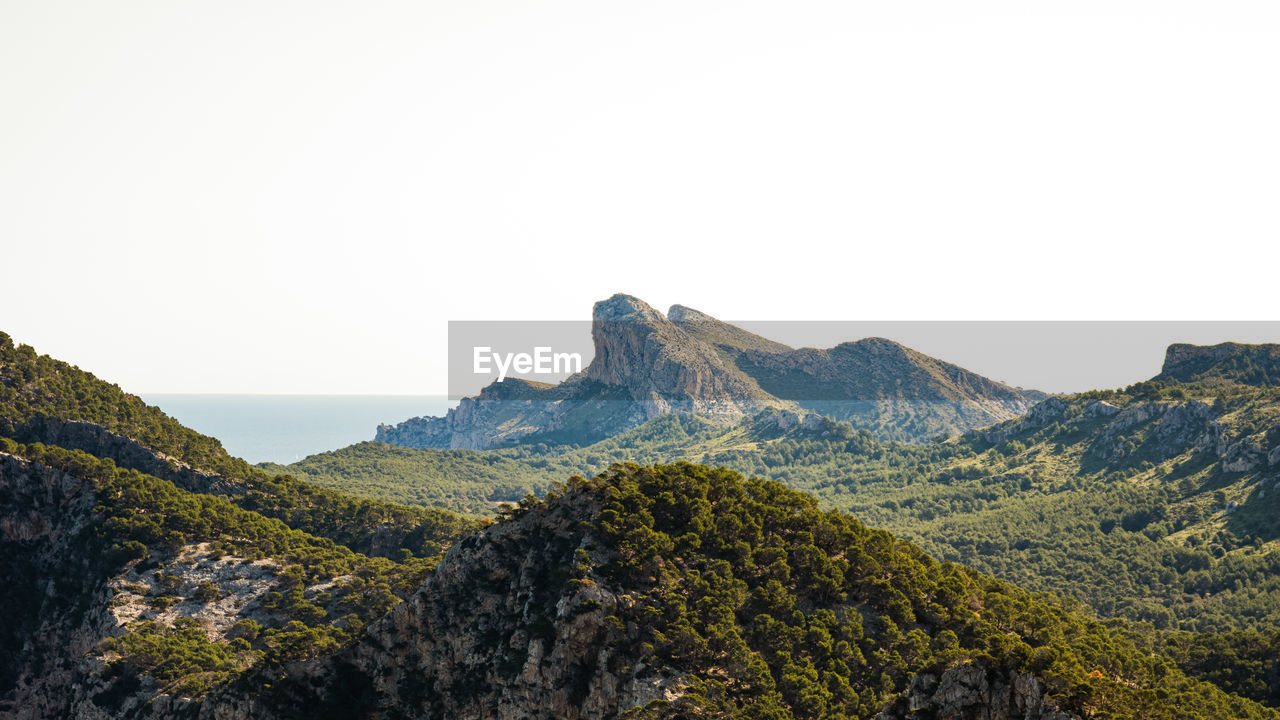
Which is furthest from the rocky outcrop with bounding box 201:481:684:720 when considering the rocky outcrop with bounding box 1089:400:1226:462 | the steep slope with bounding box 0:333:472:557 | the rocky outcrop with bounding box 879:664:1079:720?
the rocky outcrop with bounding box 1089:400:1226:462

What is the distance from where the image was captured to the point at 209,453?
134750 millimetres

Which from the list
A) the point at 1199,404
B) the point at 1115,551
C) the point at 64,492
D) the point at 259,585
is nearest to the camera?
the point at 259,585

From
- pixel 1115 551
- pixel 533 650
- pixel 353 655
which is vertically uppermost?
pixel 533 650

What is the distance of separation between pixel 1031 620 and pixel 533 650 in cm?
3807

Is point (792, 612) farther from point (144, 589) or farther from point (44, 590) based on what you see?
point (44, 590)

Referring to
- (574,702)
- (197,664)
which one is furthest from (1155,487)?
(197,664)

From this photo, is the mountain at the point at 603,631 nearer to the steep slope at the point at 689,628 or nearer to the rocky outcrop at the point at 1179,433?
the steep slope at the point at 689,628

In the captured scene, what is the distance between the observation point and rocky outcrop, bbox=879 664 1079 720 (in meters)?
38.4

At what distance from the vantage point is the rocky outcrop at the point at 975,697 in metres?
38.4

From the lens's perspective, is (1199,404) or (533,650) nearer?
A: (533,650)

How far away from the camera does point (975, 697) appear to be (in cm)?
4059

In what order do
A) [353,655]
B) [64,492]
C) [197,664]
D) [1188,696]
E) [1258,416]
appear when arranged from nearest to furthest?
[1188,696] < [353,655] < [197,664] < [64,492] < [1258,416]

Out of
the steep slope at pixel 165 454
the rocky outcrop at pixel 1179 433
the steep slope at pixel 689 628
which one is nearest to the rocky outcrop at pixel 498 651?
the steep slope at pixel 689 628

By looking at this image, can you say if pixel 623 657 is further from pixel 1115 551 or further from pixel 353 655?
pixel 1115 551
